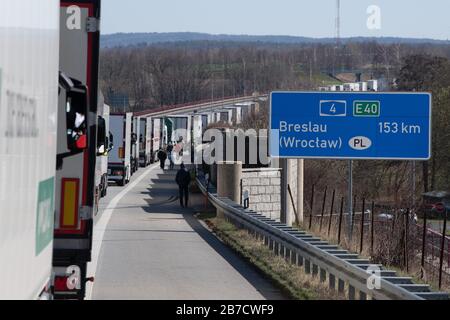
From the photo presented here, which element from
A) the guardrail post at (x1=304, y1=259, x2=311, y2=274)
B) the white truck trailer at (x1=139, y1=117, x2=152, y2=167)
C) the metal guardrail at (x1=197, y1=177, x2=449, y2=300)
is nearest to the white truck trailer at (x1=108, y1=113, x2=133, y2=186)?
the white truck trailer at (x1=139, y1=117, x2=152, y2=167)

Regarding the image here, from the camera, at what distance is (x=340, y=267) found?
13977mm

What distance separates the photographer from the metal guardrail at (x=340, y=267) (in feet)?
38.4

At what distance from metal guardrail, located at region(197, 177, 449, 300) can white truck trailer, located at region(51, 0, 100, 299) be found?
3.17 m

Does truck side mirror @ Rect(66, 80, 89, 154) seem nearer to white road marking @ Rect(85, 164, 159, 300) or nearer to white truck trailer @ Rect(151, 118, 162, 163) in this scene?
white road marking @ Rect(85, 164, 159, 300)

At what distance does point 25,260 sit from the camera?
6.20 m

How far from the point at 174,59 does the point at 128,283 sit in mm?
155214

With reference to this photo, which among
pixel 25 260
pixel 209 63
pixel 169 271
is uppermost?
pixel 209 63

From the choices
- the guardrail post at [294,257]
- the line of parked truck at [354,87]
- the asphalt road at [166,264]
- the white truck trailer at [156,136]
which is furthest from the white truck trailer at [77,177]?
the white truck trailer at [156,136]

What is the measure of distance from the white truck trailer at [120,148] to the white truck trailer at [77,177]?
115 ft

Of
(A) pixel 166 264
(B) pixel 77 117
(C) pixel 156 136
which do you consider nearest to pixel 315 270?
(A) pixel 166 264

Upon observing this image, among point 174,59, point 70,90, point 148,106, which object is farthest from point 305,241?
point 174,59

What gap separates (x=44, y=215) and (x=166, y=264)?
40.0 feet
